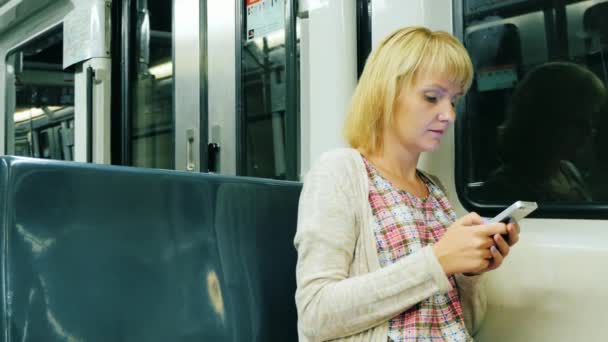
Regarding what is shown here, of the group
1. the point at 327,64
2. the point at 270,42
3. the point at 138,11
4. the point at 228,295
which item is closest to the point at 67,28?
the point at 138,11

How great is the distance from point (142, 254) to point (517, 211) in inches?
27.9

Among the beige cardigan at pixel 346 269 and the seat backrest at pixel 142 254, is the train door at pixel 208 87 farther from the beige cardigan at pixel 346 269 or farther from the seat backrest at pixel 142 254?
the beige cardigan at pixel 346 269

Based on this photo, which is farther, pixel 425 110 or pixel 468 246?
pixel 425 110

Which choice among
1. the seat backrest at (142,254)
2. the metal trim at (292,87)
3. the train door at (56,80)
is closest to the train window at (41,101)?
the train door at (56,80)

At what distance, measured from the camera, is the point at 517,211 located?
3.47 feet

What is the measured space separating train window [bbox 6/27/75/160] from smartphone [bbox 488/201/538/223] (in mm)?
2815

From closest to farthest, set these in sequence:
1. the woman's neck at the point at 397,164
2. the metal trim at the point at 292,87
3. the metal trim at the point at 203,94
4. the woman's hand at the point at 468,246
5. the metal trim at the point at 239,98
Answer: the woman's hand at the point at 468,246 → the woman's neck at the point at 397,164 → the metal trim at the point at 292,87 → the metal trim at the point at 239,98 → the metal trim at the point at 203,94

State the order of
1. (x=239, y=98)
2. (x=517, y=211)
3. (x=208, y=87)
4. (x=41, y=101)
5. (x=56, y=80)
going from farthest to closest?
(x=41, y=101), (x=56, y=80), (x=208, y=87), (x=239, y=98), (x=517, y=211)

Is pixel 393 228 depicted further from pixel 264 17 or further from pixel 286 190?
pixel 264 17

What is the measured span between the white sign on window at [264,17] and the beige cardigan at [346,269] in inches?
35.2

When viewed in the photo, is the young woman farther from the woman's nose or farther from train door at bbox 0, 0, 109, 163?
train door at bbox 0, 0, 109, 163

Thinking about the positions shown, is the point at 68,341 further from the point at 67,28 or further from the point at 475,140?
the point at 67,28

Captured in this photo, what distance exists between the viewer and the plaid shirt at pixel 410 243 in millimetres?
1188

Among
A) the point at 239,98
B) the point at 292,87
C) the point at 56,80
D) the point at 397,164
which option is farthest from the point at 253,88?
the point at 56,80
